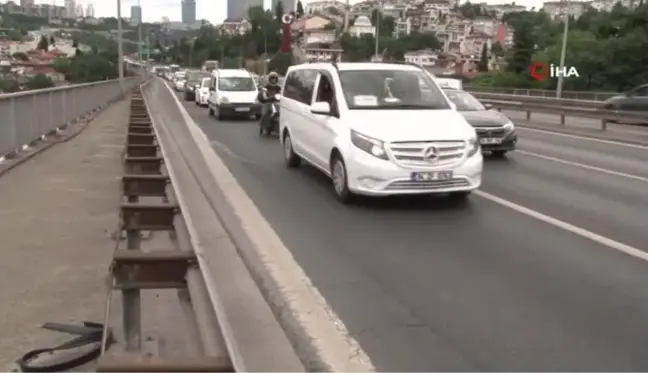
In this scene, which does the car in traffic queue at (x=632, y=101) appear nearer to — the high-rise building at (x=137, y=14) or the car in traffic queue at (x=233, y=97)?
the car in traffic queue at (x=233, y=97)

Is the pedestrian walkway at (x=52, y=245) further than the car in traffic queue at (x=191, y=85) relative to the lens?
No

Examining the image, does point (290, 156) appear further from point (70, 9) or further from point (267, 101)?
point (70, 9)

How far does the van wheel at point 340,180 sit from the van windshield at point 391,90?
802 millimetres

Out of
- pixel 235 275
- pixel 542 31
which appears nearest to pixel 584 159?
pixel 235 275

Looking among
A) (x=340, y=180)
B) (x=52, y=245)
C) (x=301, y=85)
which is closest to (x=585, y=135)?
(x=301, y=85)

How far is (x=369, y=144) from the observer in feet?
30.4

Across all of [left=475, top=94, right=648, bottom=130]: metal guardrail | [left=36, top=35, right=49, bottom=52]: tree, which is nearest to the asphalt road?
[left=475, top=94, right=648, bottom=130]: metal guardrail

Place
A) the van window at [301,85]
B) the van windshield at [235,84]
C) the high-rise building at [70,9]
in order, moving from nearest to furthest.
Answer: the van window at [301,85], the van windshield at [235,84], the high-rise building at [70,9]

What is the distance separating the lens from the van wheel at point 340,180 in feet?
31.3

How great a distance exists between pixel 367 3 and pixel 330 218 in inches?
6872

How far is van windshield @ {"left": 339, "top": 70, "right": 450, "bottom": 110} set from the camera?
10312mm

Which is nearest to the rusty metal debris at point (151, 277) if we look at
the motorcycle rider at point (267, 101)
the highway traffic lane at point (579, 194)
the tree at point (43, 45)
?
the highway traffic lane at point (579, 194)

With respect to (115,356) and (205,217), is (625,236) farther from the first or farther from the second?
(115,356)

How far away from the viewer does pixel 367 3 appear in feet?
584
